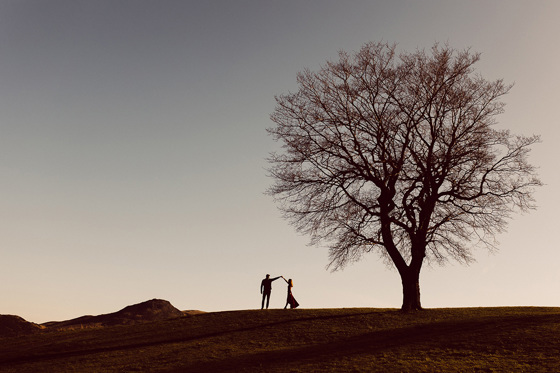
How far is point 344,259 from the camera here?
27922 mm

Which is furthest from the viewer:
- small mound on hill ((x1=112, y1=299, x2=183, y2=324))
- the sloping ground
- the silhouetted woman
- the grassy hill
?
small mound on hill ((x1=112, y1=299, x2=183, y2=324))

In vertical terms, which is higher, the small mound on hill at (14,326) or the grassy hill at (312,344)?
the small mound on hill at (14,326)

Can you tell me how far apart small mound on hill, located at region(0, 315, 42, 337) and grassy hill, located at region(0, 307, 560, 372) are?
33771 mm

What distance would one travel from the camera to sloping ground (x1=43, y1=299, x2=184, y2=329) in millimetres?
54344

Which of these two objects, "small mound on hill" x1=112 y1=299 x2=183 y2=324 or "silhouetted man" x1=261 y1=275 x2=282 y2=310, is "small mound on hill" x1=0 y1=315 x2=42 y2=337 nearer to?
"small mound on hill" x1=112 y1=299 x2=183 y2=324

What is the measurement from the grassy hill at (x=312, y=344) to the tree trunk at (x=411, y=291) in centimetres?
107

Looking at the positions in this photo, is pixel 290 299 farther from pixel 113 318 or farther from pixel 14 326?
pixel 14 326

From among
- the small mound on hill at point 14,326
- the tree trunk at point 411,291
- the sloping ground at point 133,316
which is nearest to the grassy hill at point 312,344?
the tree trunk at point 411,291

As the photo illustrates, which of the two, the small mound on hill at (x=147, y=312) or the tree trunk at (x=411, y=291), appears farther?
the small mound on hill at (x=147, y=312)

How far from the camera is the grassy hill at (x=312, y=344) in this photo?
16.8 m

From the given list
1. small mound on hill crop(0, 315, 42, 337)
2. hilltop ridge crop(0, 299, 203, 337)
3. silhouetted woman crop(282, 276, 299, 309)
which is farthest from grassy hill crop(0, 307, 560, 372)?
small mound on hill crop(0, 315, 42, 337)

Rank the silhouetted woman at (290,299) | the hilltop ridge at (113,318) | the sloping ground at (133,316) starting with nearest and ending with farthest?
the silhouetted woman at (290,299), the sloping ground at (133,316), the hilltop ridge at (113,318)

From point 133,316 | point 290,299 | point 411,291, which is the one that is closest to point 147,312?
point 133,316

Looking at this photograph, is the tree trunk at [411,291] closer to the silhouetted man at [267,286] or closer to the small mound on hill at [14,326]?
the silhouetted man at [267,286]
